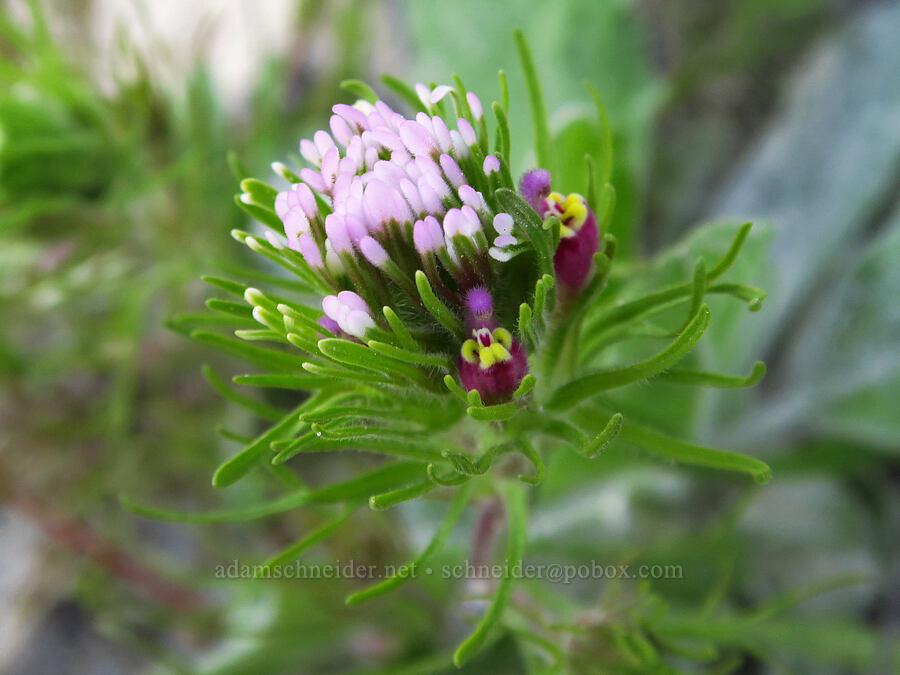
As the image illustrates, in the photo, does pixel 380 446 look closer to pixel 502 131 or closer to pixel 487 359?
pixel 487 359

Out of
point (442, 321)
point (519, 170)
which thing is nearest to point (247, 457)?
point (442, 321)

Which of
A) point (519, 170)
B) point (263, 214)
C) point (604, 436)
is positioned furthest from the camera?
point (519, 170)

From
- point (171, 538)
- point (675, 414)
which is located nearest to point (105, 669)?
point (171, 538)

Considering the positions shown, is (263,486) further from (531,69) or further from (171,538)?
(531,69)

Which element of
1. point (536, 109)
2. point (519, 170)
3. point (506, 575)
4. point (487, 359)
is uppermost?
point (519, 170)

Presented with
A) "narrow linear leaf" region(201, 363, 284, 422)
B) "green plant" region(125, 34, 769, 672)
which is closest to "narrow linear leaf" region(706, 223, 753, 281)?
"green plant" region(125, 34, 769, 672)

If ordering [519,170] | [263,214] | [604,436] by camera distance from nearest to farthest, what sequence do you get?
[604,436], [263,214], [519,170]

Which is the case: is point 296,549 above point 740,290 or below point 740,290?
below
